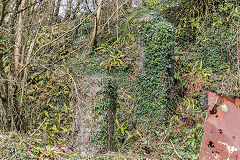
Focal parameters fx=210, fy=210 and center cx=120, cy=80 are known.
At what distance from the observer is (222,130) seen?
2117mm

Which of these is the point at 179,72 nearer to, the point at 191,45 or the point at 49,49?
the point at 191,45

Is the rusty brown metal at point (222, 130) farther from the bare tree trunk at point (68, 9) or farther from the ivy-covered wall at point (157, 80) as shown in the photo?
the bare tree trunk at point (68, 9)

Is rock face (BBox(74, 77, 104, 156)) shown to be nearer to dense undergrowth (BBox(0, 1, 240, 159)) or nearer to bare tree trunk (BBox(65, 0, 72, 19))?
dense undergrowth (BBox(0, 1, 240, 159))

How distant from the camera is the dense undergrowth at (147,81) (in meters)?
5.51

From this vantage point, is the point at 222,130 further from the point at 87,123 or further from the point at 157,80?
the point at 157,80

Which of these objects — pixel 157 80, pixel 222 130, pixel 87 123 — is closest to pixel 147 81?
pixel 157 80

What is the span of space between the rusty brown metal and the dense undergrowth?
2763 millimetres

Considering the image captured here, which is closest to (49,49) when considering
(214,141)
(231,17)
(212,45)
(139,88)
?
(139,88)

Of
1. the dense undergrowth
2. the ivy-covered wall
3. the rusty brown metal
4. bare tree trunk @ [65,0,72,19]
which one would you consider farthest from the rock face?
bare tree trunk @ [65,0,72,19]

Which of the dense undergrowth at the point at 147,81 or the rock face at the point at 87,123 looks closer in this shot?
the rock face at the point at 87,123

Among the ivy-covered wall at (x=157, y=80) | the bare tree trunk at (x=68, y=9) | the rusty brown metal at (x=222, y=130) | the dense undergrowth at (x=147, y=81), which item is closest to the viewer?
the rusty brown metal at (x=222, y=130)

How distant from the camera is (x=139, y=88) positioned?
6.72m

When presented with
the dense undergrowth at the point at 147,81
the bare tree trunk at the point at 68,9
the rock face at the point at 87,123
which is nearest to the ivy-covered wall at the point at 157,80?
the dense undergrowth at the point at 147,81

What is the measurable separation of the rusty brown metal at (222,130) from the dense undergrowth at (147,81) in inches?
109
